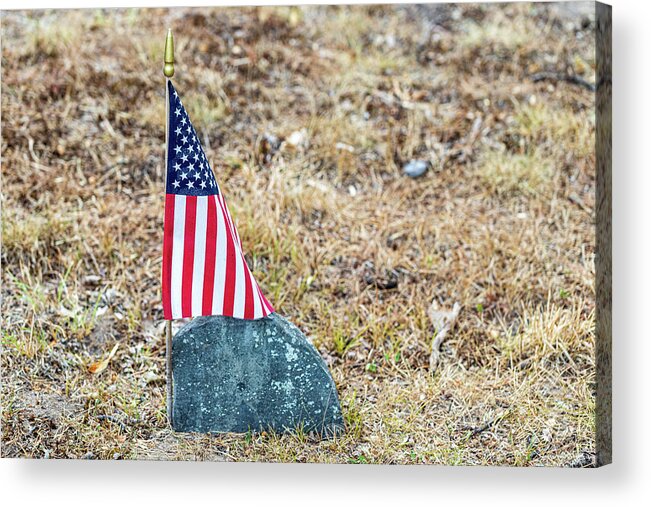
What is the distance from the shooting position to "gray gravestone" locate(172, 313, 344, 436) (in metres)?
3.96

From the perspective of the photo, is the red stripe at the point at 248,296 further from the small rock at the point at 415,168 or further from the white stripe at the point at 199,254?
Result: the small rock at the point at 415,168

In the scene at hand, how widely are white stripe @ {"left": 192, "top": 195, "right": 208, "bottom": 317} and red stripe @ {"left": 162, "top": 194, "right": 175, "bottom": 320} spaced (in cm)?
9

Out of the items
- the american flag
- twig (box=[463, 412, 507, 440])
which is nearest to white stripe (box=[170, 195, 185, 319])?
the american flag

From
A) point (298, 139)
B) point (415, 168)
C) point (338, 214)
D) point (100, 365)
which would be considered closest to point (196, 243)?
point (100, 365)

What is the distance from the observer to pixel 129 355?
14.3 feet

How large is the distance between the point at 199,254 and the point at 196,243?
0.04m

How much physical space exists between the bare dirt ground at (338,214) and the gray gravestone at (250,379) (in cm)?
8

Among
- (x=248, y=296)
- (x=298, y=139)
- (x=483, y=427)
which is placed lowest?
(x=483, y=427)

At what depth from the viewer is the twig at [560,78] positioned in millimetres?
4664

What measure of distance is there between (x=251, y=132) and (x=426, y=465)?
5.95 ft

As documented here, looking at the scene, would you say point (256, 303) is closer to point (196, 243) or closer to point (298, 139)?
point (196, 243)

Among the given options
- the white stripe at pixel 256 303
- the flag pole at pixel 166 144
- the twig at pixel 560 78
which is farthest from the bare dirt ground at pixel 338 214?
the white stripe at pixel 256 303

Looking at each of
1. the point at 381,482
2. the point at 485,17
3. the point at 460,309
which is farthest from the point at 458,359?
the point at 485,17

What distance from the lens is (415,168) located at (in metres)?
4.86
